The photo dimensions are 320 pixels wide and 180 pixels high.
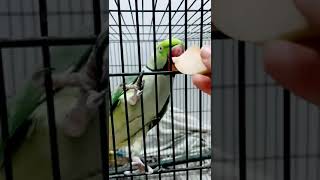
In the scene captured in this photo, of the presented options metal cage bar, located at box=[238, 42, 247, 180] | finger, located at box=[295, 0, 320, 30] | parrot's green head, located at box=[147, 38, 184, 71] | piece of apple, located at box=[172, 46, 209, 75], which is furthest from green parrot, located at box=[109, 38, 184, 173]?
finger, located at box=[295, 0, 320, 30]

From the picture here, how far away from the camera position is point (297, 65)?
0.97 ft

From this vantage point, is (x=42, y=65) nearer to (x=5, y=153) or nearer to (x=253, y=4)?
(x=5, y=153)

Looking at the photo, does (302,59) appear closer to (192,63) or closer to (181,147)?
(192,63)

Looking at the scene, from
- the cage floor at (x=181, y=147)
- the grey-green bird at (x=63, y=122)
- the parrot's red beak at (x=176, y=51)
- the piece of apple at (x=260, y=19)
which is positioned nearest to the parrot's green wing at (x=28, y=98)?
the grey-green bird at (x=63, y=122)

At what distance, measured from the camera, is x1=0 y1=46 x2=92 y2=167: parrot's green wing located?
1.24 ft

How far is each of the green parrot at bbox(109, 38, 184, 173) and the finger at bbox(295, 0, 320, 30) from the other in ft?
2.00

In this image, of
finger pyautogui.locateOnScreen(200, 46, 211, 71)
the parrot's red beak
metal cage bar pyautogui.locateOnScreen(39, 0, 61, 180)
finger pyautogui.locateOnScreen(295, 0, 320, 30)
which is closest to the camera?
finger pyautogui.locateOnScreen(295, 0, 320, 30)

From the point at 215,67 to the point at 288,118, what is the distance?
0.31 ft

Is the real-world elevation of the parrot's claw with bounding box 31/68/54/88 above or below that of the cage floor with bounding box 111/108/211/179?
above

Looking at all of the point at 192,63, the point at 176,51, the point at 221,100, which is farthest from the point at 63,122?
the point at 176,51

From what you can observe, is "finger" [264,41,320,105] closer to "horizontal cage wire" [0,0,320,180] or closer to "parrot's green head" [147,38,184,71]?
"horizontal cage wire" [0,0,320,180]

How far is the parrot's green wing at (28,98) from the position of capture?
377 mm

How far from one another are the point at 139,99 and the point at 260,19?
66 centimetres

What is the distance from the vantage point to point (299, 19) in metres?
0.30
